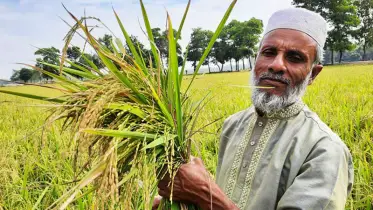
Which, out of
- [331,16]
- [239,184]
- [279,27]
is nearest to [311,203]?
[239,184]

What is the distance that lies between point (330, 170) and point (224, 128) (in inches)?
30.1

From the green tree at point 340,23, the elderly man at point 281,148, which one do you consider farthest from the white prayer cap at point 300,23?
the green tree at point 340,23

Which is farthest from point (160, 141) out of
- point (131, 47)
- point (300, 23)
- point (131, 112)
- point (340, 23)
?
point (340, 23)

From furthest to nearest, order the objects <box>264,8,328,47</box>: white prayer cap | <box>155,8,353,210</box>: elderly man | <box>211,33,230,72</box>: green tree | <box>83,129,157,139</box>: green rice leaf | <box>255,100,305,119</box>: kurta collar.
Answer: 1. <box>211,33,230,72</box>: green tree
2. <box>264,8,328,47</box>: white prayer cap
3. <box>255,100,305,119</box>: kurta collar
4. <box>155,8,353,210</box>: elderly man
5. <box>83,129,157,139</box>: green rice leaf

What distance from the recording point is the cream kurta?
1.32m

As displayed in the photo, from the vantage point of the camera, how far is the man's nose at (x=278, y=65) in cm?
166

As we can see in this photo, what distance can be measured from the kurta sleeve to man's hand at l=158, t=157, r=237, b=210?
223 mm

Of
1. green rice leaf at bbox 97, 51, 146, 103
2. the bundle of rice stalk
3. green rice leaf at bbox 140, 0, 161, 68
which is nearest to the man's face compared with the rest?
the bundle of rice stalk

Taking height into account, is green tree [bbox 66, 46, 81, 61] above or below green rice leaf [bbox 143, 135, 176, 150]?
above

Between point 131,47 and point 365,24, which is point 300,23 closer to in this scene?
point 131,47

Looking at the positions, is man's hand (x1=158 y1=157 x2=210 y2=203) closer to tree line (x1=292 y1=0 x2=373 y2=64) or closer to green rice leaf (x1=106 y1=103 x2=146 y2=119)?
green rice leaf (x1=106 y1=103 x2=146 y2=119)

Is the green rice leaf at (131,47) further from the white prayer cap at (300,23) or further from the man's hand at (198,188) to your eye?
the white prayer cap at (300,23)

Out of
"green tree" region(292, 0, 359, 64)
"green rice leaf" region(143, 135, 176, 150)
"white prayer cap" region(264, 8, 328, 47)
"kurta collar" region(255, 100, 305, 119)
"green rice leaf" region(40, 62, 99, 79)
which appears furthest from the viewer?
"green tree" region(292, 0, 359, 64)

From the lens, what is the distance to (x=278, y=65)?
1659 mm
